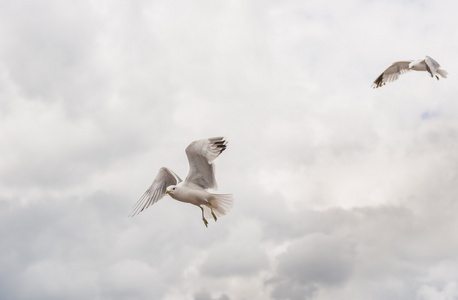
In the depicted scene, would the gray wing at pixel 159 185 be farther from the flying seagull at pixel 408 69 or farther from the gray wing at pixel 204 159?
the flying seagull at pixel 408 69

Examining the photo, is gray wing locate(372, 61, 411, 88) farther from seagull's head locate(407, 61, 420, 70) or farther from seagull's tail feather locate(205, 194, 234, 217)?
seagull's tail feather locate(205, 194, 234, 217)

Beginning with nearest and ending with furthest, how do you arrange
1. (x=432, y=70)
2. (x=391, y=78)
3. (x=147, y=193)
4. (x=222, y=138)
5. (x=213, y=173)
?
(x=222, y=138), (x=213, y=173), (x=147, y=193), (x=432, y=70), (x=391, y=78)

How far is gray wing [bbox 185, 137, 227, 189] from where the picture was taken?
16.7m

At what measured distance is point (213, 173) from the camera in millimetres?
17703

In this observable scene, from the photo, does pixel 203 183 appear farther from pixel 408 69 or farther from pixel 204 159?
pixel 408 69

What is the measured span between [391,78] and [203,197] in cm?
1421

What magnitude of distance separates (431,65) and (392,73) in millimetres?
3536

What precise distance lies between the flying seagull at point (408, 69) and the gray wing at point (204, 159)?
11.5 metres

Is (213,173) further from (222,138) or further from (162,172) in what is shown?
(162,172)

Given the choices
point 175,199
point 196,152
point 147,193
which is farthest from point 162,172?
point 196,152

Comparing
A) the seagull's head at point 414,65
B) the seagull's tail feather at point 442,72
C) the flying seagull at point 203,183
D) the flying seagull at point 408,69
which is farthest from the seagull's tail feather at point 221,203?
the seagull's tail feather at point 442,72

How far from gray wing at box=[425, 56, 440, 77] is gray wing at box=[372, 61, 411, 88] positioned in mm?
2077

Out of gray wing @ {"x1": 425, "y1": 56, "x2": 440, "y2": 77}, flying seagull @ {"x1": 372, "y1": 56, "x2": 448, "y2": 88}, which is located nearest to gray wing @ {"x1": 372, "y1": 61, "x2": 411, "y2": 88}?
flying seagull @ {"x1": 372, "y1": 56, "x2": 448, "y2": 88}

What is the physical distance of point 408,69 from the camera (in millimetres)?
27016
